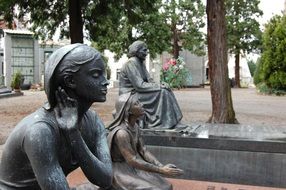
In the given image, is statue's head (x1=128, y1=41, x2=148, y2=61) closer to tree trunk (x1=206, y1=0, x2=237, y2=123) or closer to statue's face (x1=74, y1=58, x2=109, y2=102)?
tree trunk (x1=206, y1=0, x2=237, y2=123)

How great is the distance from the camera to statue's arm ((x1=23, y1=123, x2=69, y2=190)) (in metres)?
1.47

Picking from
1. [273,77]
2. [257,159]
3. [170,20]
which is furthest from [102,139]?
[170,20]

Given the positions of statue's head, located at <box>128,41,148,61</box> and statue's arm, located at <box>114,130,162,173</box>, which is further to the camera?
statue's head, located at <box>128,41,148,61</box>

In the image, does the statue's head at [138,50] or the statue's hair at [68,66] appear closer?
the statue's hair at [68,66]

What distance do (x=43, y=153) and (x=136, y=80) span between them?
20.0 feet

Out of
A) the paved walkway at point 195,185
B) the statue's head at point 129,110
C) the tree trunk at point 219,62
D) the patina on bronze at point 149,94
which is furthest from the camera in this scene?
the tree trunk at point 219,62

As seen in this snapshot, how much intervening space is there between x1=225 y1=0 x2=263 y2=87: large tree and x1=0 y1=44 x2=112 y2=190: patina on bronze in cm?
3806

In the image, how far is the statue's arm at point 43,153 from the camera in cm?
147

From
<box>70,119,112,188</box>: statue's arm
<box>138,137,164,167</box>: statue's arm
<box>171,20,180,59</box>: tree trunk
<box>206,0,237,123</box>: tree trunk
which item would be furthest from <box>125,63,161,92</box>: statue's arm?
<box>171,20,180,59</box>: tree trunk

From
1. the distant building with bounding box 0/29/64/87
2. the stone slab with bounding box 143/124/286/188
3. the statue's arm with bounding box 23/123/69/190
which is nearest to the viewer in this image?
the statue's arm with bounding box 23/123/69/190

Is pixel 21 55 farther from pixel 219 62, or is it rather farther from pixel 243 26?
pixel 219 62

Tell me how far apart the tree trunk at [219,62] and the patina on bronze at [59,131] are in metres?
9.98

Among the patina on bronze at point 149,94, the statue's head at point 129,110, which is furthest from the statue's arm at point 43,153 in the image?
the patina on bronze at point 149,94

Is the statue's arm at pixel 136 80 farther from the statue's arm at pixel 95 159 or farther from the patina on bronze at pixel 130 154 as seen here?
the statue's arm at pixel 95 159
